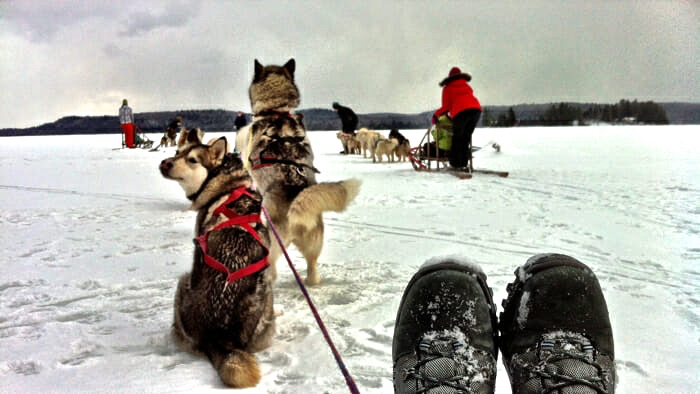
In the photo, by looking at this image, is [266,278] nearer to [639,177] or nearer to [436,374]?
[436,374]

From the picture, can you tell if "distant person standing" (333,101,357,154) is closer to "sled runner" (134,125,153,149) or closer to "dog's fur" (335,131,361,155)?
"dog's fur" (335,131,361,155)

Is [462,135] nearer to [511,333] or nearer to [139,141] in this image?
[511,333]

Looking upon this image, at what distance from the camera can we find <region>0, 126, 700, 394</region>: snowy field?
1482 mm

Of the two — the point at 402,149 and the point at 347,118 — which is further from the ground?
the point at 347,118

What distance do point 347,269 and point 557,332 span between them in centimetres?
168

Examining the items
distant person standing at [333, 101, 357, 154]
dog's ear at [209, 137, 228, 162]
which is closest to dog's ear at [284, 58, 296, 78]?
dog's ear at [209, 137, 228, 162]

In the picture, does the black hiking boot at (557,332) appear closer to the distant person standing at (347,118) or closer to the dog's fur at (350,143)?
the dog's fur at (350,143)

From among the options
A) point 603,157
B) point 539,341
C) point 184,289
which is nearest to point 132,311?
point 184,289

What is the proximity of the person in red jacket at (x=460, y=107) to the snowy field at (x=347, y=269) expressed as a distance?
2.30ft

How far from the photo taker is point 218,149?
1.76 meters

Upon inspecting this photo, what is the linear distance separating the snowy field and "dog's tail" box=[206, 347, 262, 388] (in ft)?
0.11

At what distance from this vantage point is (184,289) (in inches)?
63.8

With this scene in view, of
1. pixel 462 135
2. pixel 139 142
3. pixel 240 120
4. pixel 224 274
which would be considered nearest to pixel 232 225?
pixel 224 274

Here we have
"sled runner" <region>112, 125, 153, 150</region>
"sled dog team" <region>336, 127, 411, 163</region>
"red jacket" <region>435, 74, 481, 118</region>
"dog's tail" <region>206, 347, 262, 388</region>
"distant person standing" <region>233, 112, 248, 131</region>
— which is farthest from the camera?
"sled runner" <region>112, 125, 153, 150</region>
